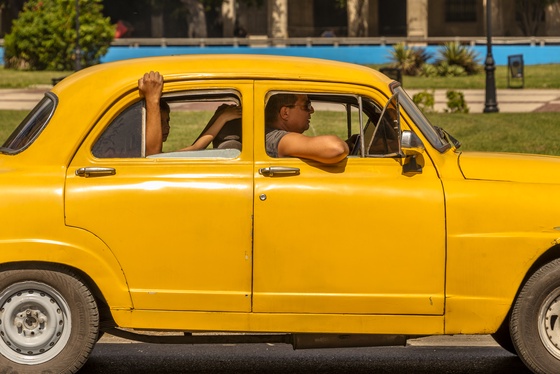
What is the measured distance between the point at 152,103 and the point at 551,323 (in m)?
2.43

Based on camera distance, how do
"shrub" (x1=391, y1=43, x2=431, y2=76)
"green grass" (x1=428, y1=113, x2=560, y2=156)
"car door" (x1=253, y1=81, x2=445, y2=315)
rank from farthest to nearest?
"shrub" (x1=391, y1=43, x2=431, y2=76) → "green grass" (x1=428, y1=113, x2=560, y2=156) → "car door" (x1=253, y1=81, x2=445, y2=315)

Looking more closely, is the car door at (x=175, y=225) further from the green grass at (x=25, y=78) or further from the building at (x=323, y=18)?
the building at (x=323, y=18)

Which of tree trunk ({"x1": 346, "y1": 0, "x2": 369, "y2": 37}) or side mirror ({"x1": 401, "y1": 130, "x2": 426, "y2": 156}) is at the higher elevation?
tree trunk ({"x1": 346, "y1": 0, "x2": 369, "y2": 37})

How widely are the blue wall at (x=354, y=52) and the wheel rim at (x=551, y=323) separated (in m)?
47.5

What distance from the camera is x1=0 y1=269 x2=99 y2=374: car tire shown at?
6883mm

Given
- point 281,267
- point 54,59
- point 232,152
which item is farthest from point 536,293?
point 54,59

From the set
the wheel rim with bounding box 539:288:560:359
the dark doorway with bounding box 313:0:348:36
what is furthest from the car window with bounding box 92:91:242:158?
the dark doorway with bounding box 313:0:348:36

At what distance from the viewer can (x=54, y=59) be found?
5028cm

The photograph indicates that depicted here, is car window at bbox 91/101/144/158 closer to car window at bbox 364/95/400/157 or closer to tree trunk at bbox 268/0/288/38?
car window at bbox 364/95/400/157

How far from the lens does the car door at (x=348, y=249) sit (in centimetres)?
682

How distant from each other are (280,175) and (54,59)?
146 ft

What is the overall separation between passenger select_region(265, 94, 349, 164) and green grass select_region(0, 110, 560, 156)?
12013mm

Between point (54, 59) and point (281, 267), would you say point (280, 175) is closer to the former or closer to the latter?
point (281, 267)

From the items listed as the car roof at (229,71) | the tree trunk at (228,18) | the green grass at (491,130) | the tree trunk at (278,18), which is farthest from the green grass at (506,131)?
the tree trunk at (228,18)
